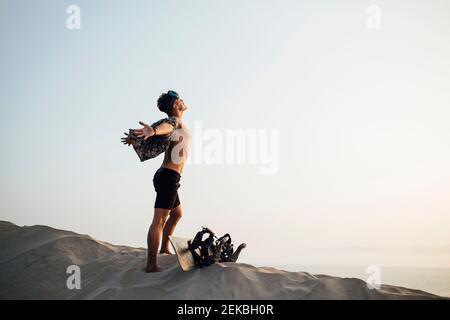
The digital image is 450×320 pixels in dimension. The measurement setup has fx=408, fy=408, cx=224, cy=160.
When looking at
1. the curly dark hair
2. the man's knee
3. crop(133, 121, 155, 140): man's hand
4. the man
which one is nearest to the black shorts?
the man

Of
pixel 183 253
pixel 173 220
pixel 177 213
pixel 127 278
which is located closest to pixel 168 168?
pixel 177 213

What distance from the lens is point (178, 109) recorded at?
6.41m

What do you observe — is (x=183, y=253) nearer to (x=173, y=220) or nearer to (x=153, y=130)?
(x=173, y=220)

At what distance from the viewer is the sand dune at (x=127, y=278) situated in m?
4.79

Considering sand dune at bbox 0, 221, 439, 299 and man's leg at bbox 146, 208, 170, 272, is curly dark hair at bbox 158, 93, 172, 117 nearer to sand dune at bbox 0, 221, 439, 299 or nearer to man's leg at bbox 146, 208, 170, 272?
man's leg at bbox 146, 208, 170, 272

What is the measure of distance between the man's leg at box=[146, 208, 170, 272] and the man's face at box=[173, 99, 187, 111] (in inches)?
64.9

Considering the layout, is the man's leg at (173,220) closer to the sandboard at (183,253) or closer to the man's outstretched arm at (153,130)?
the sandboard at (183,253)

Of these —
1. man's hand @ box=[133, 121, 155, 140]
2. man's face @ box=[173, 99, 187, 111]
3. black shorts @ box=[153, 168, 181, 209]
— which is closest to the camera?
man's hand @ box=[133, 121, 155, 140]

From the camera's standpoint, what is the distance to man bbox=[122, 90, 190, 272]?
18.7 ft

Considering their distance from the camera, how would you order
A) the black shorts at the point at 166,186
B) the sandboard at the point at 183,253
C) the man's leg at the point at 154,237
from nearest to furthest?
the sandboard at the point at 183,253 < the man's leg at the point at 154,237 < the black shorts at the point at 166,186

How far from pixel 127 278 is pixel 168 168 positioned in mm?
1640

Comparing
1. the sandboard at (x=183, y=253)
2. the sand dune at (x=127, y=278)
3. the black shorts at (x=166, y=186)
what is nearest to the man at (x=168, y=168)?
the black shorts at (x=166, y=186)
